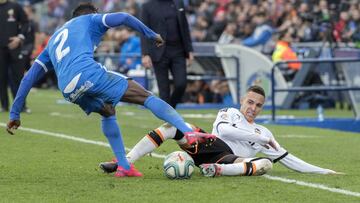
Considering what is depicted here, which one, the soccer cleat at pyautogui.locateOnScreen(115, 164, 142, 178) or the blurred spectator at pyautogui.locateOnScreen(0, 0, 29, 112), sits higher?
the soccer cleat at pyautogui.locateOnScreen(115, 164, 142, 178)

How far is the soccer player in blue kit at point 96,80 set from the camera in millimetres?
9922

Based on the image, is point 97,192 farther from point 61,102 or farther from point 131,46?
point 131,46

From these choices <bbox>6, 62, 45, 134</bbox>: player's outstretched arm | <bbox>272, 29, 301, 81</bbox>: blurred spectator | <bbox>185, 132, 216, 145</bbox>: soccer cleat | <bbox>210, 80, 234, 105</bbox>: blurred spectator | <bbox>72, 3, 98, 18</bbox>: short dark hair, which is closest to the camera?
<bbox>185, 132, 216, 145</bbox>: soccer cleat

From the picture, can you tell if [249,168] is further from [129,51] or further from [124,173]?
[129,51]

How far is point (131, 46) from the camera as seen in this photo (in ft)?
94.1

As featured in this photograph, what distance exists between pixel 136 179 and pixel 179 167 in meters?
0.41

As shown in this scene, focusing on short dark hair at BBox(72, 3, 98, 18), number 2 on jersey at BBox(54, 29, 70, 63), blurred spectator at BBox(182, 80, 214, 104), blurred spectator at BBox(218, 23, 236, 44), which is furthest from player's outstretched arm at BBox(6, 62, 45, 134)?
blurred spectator at BBox(218, 23, 236, 44)

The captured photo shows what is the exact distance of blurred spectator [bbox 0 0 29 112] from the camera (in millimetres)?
21000

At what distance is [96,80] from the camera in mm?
9984

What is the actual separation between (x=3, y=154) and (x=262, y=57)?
11.9 meters

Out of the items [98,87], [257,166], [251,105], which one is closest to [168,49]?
[251,105]

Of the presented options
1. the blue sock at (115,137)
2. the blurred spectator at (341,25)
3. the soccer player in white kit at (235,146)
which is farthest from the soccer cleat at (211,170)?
the blurred spectator at (341,25)

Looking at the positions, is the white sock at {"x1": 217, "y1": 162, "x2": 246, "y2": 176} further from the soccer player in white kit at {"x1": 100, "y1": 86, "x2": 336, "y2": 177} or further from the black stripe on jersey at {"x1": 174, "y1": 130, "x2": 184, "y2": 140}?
the black stripe on jersey at {"x1": 174, "y1": 130, "x2": 184, "y2": 140}

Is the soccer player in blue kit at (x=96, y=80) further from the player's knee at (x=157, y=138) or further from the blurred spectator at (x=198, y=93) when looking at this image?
the blurred spectator at (x=198, y=93)
